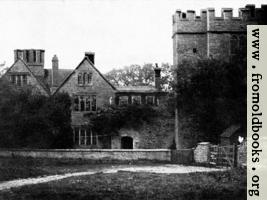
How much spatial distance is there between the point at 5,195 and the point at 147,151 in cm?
1866

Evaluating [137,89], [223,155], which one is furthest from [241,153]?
[137,89]

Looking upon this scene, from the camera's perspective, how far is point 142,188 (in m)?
17.9

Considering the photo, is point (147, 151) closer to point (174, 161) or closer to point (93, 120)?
point (174, 161)

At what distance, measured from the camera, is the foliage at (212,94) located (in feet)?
121

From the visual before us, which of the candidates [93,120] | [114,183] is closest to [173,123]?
[93,120]

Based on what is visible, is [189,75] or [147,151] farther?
[189,75]

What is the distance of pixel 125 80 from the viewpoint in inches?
3059

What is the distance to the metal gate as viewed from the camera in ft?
89.5

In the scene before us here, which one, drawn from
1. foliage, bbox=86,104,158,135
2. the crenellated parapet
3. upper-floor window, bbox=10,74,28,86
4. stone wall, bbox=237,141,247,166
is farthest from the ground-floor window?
stone wall, bbox=237,141,247,166

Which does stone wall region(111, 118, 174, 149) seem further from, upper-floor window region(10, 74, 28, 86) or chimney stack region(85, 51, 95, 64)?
upper-floor window region(10, 74, 28, 86)

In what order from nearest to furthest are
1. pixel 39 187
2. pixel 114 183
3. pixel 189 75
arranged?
pixel 39 187, pixel 114 183, pixel 189 75

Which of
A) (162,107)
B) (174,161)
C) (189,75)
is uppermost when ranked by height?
(189,75)

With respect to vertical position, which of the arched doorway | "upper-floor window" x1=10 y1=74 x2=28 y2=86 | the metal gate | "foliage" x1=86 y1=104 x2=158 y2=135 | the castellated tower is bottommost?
the arched doorway

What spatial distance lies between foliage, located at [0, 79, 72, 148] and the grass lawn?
18.5m
